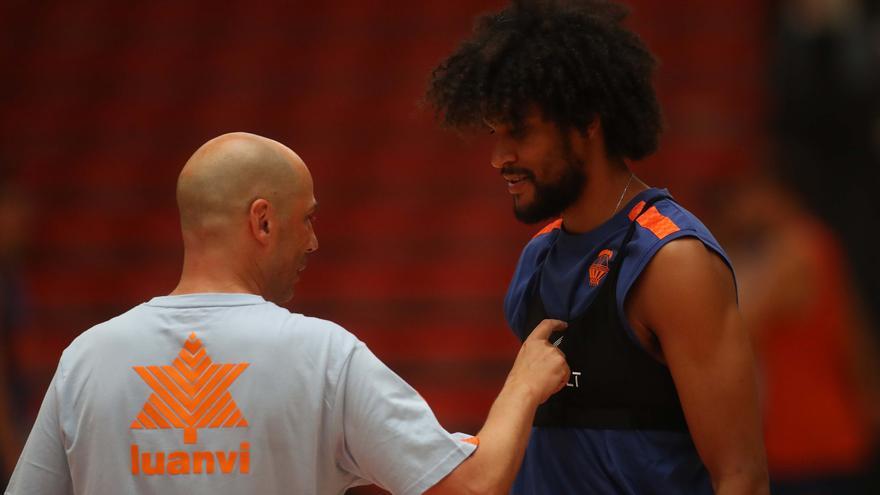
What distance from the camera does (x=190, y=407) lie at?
2.41 m

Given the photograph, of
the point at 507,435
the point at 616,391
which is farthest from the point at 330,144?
the point at 507,435

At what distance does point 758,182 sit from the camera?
456 cm

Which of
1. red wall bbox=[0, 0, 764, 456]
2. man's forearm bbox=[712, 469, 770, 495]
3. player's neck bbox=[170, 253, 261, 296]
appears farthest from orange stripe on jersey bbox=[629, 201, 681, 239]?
red wall bbox=[0, 0, 764, 456]

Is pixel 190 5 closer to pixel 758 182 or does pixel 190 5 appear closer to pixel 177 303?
pixel 758 182

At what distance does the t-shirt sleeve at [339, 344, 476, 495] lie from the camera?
2408 mm

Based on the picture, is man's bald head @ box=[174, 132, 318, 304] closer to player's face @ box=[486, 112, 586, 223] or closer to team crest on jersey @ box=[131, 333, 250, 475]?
team crest on jersey @ box=[131, 333, 250, 475]

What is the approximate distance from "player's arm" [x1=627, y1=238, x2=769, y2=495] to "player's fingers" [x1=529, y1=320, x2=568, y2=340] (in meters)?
0.24

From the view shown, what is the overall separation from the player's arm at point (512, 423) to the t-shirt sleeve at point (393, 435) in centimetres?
3

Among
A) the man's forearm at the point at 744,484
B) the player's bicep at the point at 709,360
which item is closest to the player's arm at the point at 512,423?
the player's bicep at the point at 709,360

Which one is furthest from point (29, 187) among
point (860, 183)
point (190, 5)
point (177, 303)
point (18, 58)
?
point (177, 303)

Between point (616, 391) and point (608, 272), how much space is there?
247 mm

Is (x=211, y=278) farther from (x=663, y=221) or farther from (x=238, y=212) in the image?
(x=663, y=221)

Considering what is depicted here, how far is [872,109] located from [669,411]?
16.0ft

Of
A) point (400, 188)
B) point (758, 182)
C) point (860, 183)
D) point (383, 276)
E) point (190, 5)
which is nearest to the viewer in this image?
point (758, 182)
